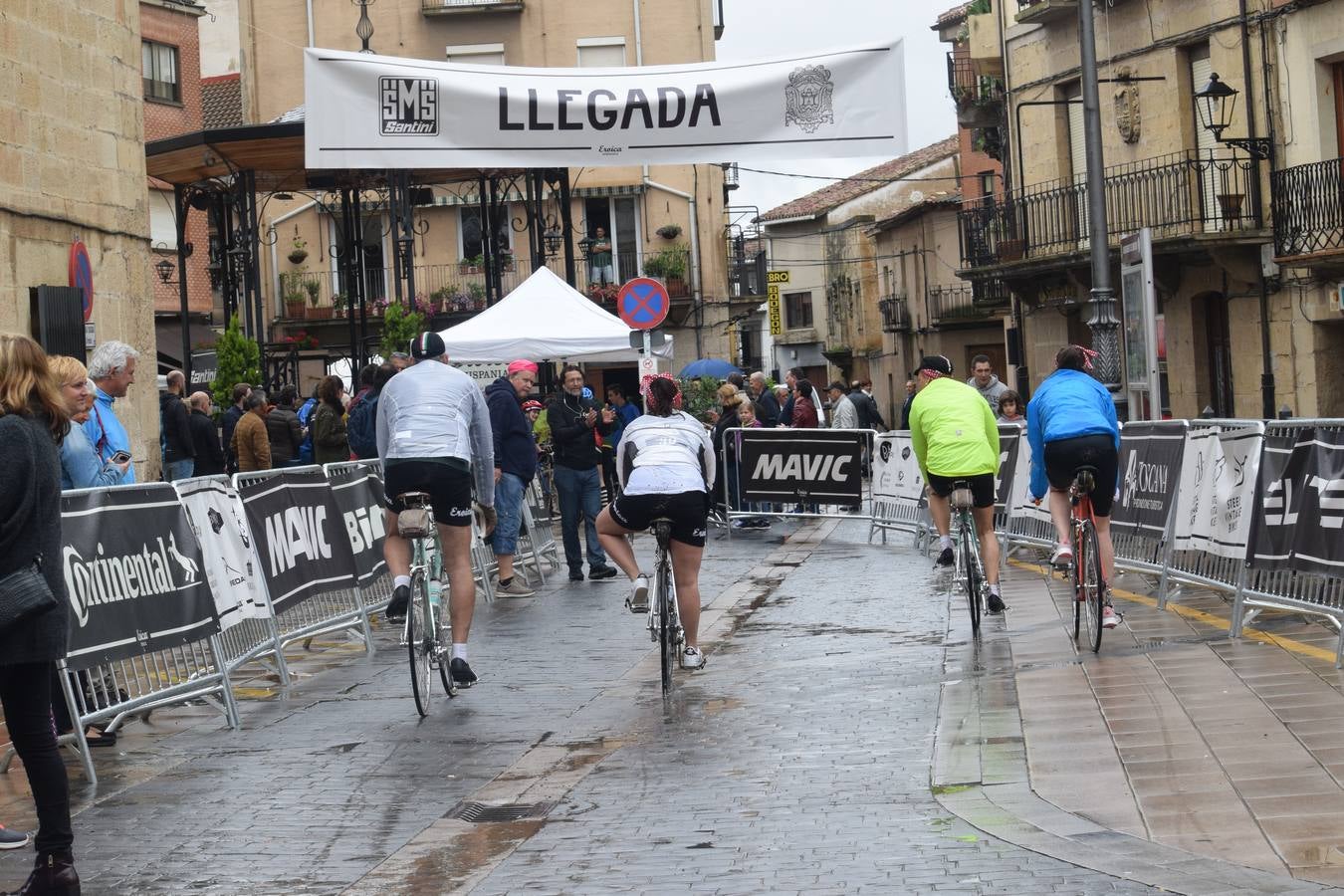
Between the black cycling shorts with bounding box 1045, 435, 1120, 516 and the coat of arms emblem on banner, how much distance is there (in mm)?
5645

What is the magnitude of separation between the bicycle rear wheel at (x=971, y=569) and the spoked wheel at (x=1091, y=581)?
792 millimetres

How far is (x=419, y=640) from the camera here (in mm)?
9562

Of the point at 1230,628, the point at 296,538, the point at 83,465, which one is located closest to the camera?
the point at 83,465

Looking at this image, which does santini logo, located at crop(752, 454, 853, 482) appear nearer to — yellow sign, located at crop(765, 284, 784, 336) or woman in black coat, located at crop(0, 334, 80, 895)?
woman in black coat, located at crop(0, 334, 80, 895)

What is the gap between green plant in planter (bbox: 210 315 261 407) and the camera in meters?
23.3

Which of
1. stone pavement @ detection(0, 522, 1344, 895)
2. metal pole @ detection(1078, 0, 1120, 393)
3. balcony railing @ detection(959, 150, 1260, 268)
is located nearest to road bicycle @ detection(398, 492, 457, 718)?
stone pavement @ detection(0, 522, 1344, 895)

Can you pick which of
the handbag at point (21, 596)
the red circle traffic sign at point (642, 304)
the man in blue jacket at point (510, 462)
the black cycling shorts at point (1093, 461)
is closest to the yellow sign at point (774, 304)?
the red circle traffic sign at point (642, 304)

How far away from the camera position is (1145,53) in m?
30.8

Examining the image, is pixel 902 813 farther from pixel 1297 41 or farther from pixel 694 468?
pixel 1297 41

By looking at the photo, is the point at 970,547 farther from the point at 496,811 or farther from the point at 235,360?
the point at 235,360

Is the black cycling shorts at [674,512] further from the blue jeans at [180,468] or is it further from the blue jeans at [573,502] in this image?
the blue jeans at [180,468]

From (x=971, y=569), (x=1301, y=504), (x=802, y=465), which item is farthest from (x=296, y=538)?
(x=802, y=465)

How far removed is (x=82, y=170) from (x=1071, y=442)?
9834mm

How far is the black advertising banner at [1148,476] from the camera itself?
1280cm
